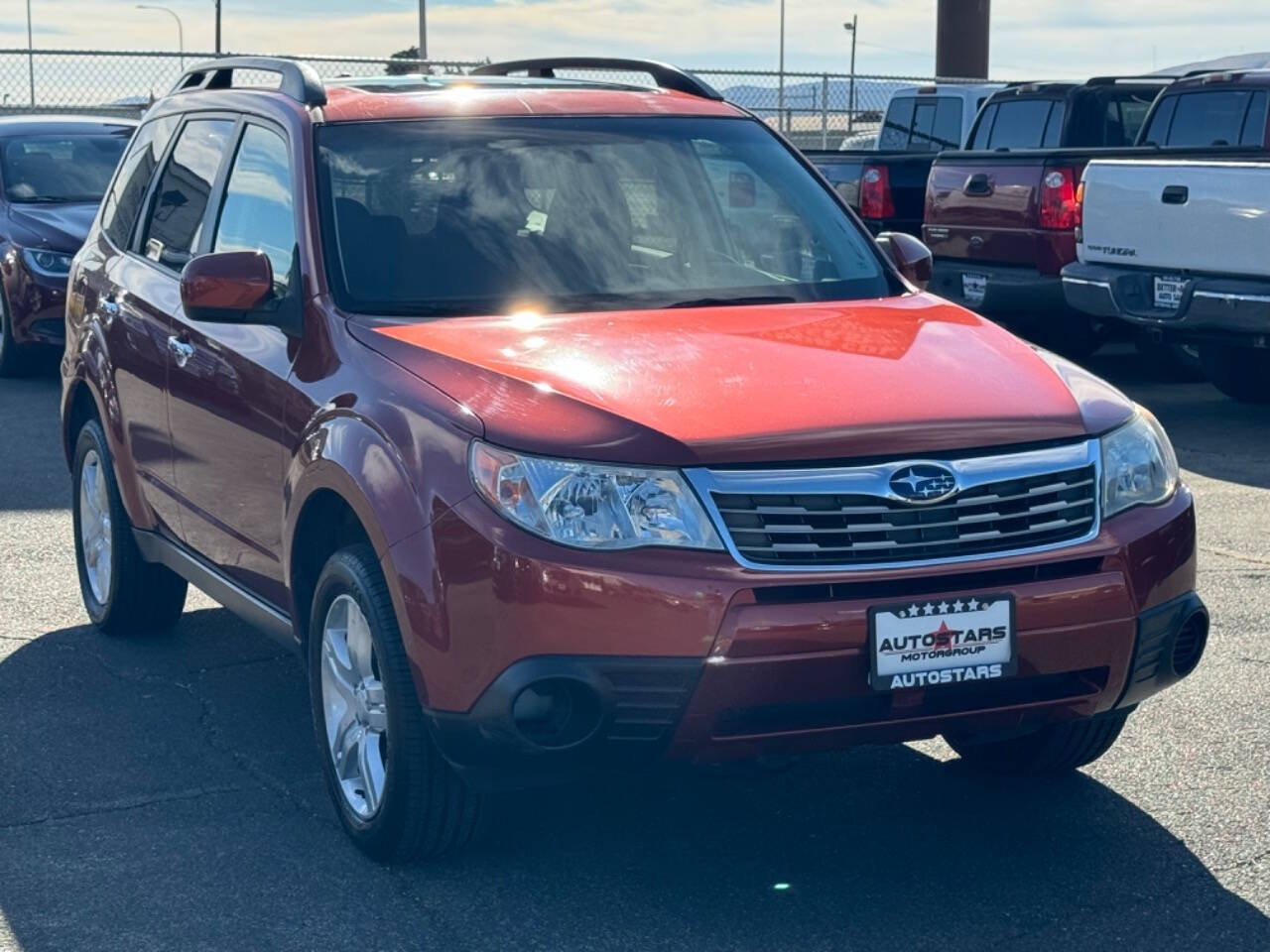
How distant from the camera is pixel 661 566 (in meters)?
3.78

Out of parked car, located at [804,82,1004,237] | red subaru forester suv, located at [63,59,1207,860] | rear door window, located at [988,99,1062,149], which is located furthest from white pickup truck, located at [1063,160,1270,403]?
red subaru forester suv, located at [63,59,1207,860]

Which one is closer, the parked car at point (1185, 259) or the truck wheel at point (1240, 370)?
the parked car at point (1185, 259)

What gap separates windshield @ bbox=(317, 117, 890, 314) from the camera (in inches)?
192

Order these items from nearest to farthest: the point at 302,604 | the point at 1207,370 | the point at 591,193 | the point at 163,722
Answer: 1. the point at 302,604
2. the point at 591,193
3. the point at 163,722
4. the point at 1207,370

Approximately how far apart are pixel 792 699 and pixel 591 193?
1840 millimetres

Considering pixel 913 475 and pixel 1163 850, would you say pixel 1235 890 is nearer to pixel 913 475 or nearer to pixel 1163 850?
pixel 1163 850

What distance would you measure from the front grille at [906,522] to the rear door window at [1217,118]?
9.21 m

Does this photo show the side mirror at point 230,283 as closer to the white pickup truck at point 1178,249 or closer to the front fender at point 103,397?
the front fender at point 103,397

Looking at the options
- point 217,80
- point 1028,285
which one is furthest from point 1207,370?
point 217,80

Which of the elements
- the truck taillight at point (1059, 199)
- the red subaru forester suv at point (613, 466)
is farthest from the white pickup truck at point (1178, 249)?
the red subaru forester suv at point (613, 466)

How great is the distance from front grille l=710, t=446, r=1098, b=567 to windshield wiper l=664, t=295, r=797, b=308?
1147 millimetres

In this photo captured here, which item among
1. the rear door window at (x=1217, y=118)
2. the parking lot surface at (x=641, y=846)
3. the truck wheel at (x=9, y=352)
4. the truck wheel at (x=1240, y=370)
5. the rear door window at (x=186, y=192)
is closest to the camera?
the parking lot surface at (x=641, y=846)

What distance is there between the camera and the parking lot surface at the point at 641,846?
4012 millimetres

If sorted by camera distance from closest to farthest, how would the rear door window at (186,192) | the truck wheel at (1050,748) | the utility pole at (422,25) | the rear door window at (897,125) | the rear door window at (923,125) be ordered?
the truck wheel at (1050,748)
the rear door window at (186,192)
the rear door window at (923,125)
the rear door window at (897,125)
the utility pole at (422,25)
